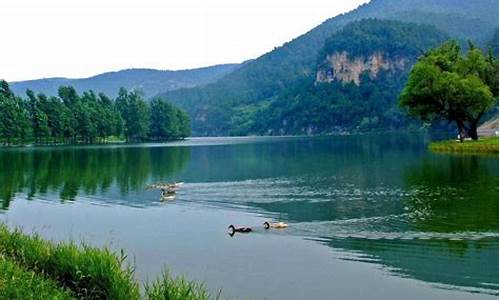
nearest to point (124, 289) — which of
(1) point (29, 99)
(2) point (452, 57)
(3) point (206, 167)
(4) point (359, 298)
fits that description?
(4) point (359, 298)

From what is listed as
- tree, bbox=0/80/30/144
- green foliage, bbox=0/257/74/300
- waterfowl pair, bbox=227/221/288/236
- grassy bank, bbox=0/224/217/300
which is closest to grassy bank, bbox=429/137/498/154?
waterfowl pair, bbox=227/221/288/236

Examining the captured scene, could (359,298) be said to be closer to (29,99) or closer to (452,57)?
(452,57)

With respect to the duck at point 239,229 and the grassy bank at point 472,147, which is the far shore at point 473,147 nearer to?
the grassy bank at point 472,147

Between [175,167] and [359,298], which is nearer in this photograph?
[359,298]

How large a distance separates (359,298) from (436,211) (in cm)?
1769

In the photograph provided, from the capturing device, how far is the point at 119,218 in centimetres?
3934

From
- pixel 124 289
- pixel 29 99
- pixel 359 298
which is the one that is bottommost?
pixel 359 298

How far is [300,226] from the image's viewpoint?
3406 centimetres

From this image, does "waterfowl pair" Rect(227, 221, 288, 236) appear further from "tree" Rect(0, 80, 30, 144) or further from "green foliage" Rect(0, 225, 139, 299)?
"tree" Rect(0, 80, 30, 144)

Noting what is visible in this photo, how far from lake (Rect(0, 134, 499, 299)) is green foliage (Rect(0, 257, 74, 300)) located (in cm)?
682

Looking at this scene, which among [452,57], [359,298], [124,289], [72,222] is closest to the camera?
[124,289]

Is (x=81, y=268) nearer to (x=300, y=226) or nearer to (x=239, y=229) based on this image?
(x=239, y=229)

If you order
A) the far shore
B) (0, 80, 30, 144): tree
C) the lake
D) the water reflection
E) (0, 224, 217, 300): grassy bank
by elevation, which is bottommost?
the lake

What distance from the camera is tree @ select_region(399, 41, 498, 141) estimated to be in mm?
90562
